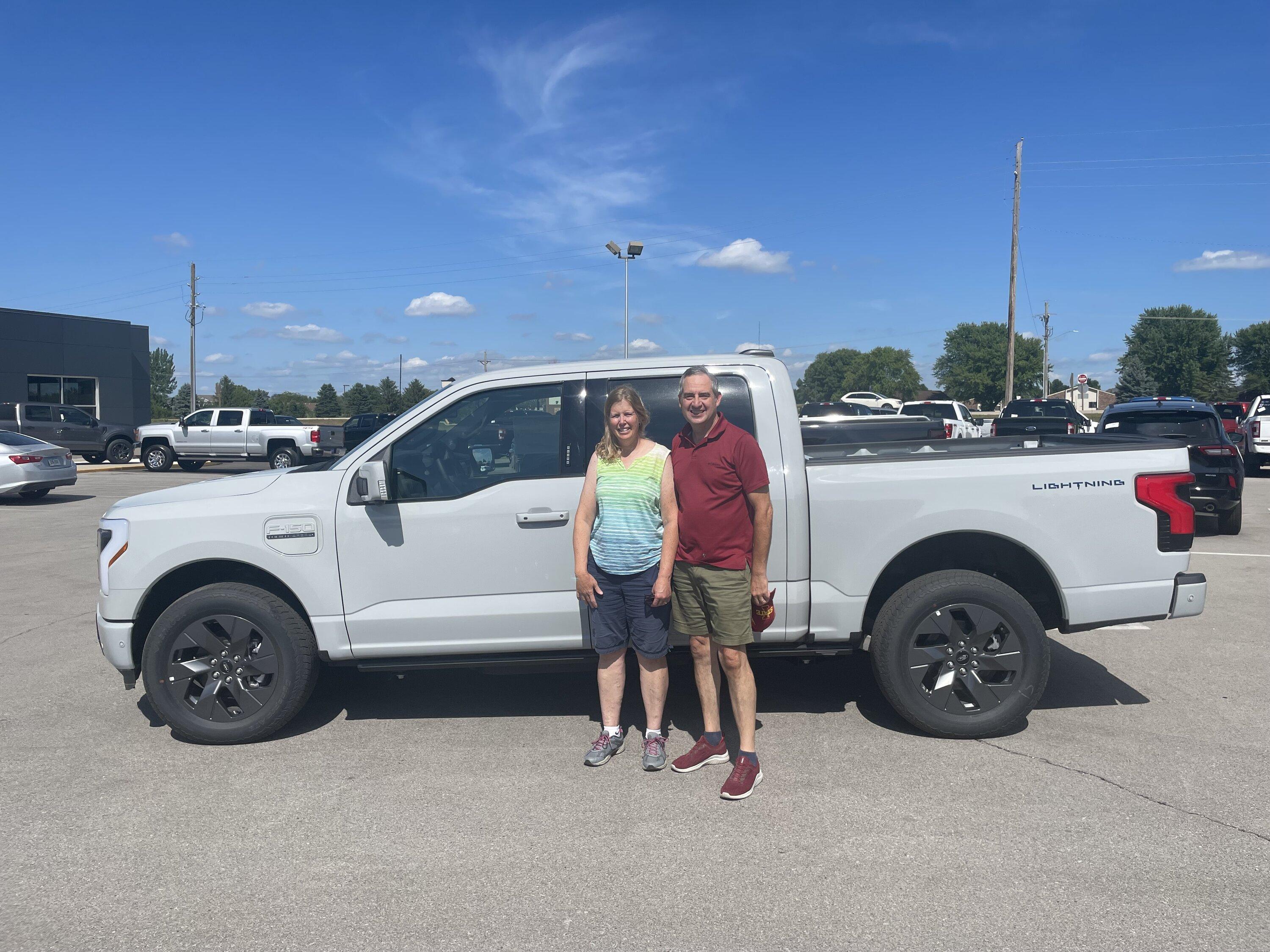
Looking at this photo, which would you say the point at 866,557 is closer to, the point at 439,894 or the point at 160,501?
the point at 439,894

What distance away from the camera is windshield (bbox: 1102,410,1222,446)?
1165 centimetres

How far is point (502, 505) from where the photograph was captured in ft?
14.9

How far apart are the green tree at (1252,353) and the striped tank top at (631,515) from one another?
117185mm

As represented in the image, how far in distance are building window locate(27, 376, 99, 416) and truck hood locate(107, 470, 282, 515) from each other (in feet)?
125

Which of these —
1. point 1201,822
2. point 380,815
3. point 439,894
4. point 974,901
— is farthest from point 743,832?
point 1201,822

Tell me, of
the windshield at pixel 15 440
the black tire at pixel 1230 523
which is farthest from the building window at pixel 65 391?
the black tire at pixel 1230 523

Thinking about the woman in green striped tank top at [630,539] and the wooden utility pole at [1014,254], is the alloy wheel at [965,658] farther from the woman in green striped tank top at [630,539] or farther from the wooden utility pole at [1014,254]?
the wooden utility pole at [1014,254]

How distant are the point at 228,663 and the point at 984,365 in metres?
142

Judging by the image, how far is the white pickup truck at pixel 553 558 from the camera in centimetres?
455

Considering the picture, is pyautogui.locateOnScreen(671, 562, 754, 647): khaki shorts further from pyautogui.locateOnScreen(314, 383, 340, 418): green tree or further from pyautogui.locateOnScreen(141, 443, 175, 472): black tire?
pyautogui.locateOnScreen(314, 383, 340, 418): green tree

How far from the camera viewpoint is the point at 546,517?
14.8 feet

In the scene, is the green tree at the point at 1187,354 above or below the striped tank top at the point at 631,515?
above

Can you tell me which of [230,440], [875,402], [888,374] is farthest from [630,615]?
[888,374]

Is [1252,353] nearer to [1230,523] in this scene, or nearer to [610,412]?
[1230,523]
